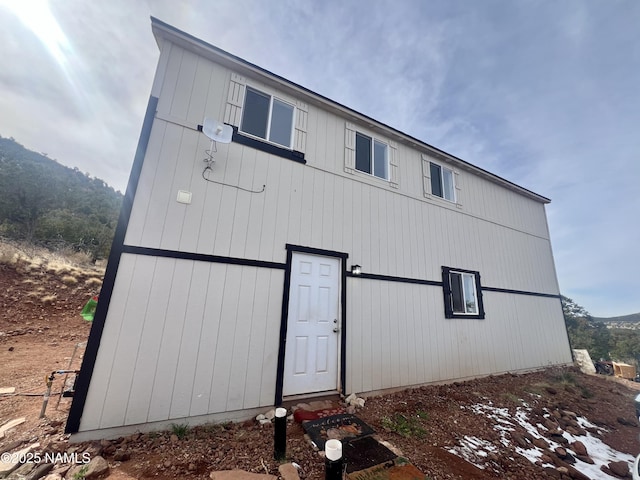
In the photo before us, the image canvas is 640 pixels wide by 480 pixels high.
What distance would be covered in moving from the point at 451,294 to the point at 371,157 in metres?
4.29

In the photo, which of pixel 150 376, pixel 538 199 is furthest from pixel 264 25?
pixel 538 199

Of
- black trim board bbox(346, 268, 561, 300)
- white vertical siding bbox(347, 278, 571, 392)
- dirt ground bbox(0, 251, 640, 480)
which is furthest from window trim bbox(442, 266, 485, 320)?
dirt ground bbox(0, 251, 640, 480)

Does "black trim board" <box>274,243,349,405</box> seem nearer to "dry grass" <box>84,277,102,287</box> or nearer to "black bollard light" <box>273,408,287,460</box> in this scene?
"black bollard light" <box>273,408,287,460</box>

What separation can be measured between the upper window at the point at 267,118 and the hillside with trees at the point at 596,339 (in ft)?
71.0

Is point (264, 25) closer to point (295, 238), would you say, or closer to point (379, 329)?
point (295, 238)

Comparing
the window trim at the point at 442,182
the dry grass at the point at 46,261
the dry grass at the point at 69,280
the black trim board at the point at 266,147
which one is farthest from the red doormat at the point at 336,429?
the dry grass at the point at 46,261

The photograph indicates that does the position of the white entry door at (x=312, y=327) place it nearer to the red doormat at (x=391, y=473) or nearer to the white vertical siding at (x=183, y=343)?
the white vertical siding at (x=183, y=343)

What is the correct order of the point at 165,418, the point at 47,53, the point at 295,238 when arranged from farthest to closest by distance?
the point at 47,53
the point at 295,238
the point at 165,418

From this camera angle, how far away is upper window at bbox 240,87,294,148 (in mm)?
4820

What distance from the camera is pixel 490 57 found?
7.23m

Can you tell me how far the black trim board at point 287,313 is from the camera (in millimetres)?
4016

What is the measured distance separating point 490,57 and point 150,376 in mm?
11251

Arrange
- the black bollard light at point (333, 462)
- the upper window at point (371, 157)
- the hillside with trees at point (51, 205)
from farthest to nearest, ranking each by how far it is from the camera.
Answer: the hillside with trees at point (51, 205) → the upper window at point (371, 157) → the black bollard light at point (333, 462)

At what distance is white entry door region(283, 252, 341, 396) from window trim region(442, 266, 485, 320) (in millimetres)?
3338
